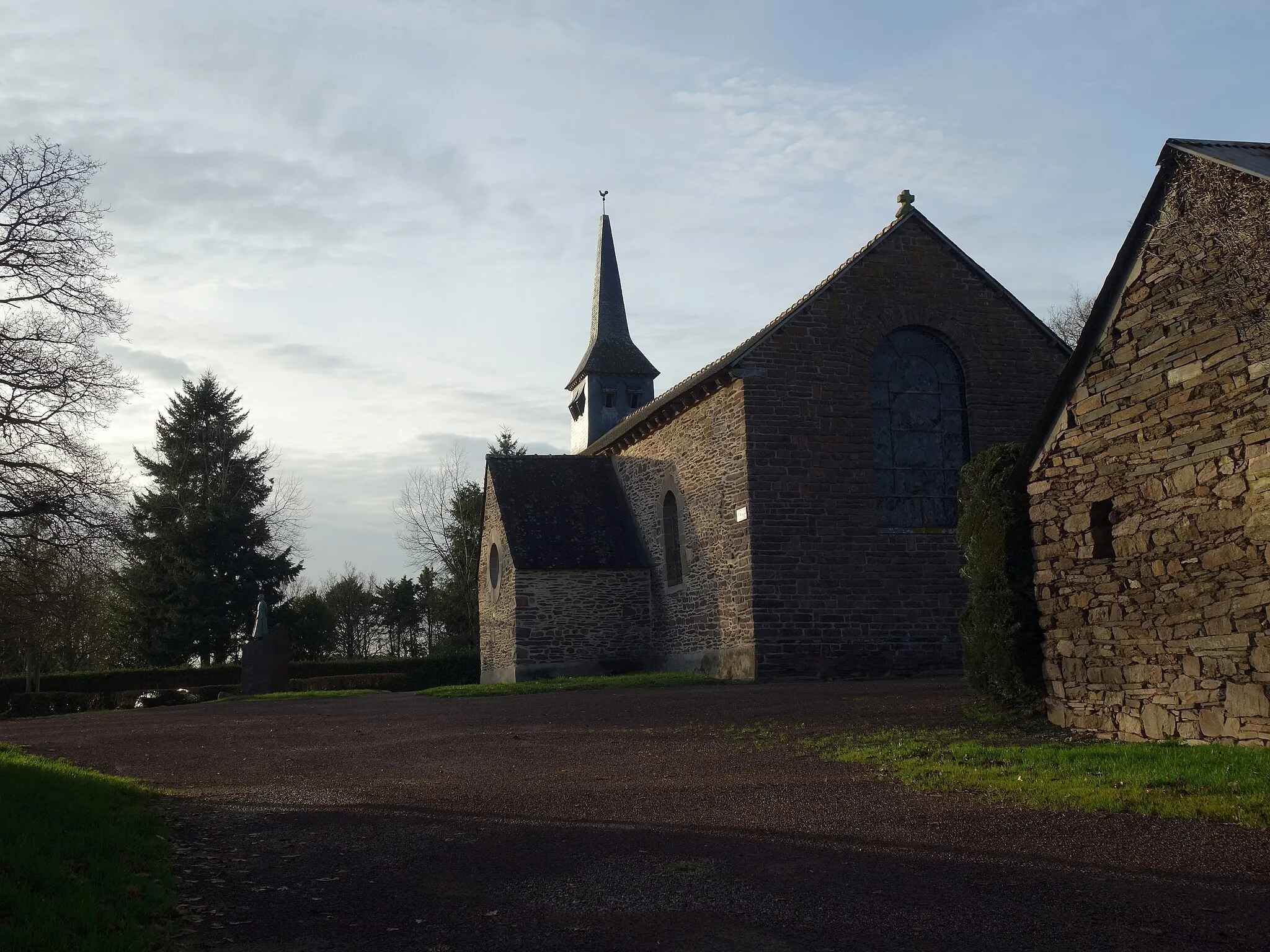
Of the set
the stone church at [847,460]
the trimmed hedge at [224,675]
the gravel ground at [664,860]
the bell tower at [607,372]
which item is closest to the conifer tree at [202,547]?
the trimmed hedge at [224,675]

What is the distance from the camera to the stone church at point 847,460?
67.8 feet

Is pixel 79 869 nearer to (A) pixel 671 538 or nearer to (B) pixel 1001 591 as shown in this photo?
(B) pixel 1001 591

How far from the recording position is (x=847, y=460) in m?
21.1

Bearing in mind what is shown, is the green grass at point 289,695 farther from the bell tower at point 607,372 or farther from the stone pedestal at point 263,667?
the bell tower at point 607,372

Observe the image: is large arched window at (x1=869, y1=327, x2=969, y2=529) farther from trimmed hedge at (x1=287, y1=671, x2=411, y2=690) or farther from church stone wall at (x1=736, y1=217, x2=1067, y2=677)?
trimmed hedge at (x1=287, y1=671, x2=411, y2=690)

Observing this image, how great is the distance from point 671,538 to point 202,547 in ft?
80.4

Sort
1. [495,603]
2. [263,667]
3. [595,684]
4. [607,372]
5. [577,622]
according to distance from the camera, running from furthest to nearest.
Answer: [607,372] < [495,603] < [263,667] < [577,622] < [595,684]

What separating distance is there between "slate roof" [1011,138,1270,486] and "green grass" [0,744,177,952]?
28.9ft

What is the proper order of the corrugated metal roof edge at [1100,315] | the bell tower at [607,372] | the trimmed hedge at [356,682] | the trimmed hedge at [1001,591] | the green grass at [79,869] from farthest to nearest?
the bell tower at [607,372] → the trimmed hedge at [356,682] → the trimmed hedge at [1001,591] → the corrugated metal roof edge at [1100,315] → the green grass at [79,869]

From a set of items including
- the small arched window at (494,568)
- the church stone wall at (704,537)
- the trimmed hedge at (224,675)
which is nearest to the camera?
the church stone wall at (704,537)

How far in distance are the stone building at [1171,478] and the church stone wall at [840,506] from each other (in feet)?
30.3

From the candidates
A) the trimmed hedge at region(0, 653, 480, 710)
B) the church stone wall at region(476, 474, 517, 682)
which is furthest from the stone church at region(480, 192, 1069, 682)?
the trimmed hedge at region(0, 653, 480, 710)

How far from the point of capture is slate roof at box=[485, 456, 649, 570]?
86.5ft

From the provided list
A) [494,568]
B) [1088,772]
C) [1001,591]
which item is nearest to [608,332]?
[494,568]
